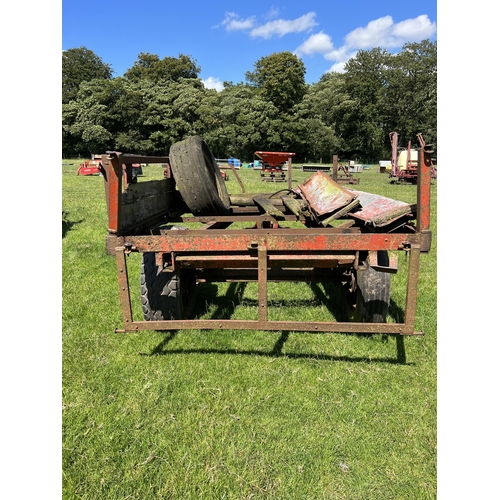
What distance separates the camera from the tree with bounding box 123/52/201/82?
59.6 meters

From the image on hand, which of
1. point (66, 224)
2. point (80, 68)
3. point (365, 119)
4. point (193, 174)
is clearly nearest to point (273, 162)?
point (66, 224)

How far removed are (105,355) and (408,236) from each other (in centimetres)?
263

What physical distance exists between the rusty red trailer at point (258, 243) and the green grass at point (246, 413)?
1.25ft

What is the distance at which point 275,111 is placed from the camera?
152ft

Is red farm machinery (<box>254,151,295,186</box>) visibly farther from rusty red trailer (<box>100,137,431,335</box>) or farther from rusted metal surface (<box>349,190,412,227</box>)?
rusted metal surface (<box>349,190,412,227</box>)

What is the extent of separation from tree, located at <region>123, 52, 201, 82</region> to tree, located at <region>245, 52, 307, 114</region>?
555 inches

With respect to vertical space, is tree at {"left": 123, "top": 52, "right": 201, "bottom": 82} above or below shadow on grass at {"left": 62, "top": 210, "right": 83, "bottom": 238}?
above

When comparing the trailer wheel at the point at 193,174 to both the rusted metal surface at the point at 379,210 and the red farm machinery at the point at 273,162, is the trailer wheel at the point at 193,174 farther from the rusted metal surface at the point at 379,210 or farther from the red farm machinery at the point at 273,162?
the red farm machinery at the point at 273,162

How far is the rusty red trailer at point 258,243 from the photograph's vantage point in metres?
2.67

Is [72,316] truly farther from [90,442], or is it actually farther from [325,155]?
[325,155]

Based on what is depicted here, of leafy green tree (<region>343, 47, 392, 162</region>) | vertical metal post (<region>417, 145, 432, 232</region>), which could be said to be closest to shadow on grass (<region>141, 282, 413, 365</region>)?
vertical metal post (<region>417, 145, 432, 232</region>)

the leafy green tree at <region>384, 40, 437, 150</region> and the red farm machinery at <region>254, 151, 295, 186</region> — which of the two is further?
the leafy green tree at <region>384, 40, 437, 150</region>

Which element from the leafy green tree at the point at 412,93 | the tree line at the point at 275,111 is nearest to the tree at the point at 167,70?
the tree line at the point at 275,111

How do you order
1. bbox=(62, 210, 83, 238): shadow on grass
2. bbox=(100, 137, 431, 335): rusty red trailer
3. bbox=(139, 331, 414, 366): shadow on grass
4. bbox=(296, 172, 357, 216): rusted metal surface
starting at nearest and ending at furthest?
bbox=(100, 137, 431, 335): rusty red trailer
bbox=(139, 331, 414, 366): shadow on grass
bbox=(296, 172, 357, 216): rusted metal surface
bbox=(62, 210, 83, 238): shadow on grass
